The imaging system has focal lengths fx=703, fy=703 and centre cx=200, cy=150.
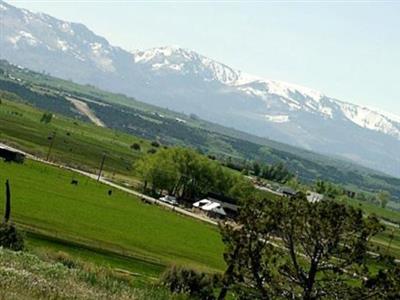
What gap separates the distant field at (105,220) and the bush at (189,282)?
35.9 ft

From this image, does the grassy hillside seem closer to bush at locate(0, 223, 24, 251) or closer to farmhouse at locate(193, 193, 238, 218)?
bush at locate(0, 223, 24, 251)

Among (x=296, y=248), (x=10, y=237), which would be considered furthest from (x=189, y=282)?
(x=296, y=248)

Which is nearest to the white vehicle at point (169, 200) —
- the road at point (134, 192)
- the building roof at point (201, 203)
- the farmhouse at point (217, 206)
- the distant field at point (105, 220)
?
the road at point (134, 192)

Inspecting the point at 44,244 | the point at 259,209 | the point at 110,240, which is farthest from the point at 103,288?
the point at 110,240

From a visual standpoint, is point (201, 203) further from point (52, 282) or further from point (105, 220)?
point (52, 282)

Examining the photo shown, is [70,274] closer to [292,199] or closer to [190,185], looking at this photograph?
[292,199]

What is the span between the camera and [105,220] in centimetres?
8894

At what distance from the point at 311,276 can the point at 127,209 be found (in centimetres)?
8090

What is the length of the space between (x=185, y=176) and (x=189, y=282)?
121m

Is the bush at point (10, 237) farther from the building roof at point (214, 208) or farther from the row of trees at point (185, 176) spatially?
the row of trees at point (185, 176)

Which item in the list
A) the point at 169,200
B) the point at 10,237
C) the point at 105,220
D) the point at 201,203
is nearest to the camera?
the point at 10,237

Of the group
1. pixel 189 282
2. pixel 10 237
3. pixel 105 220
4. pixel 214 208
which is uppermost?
A: pixel 10 237

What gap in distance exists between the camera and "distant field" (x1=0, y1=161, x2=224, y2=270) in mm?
69688

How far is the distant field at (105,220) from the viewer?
229 ft
